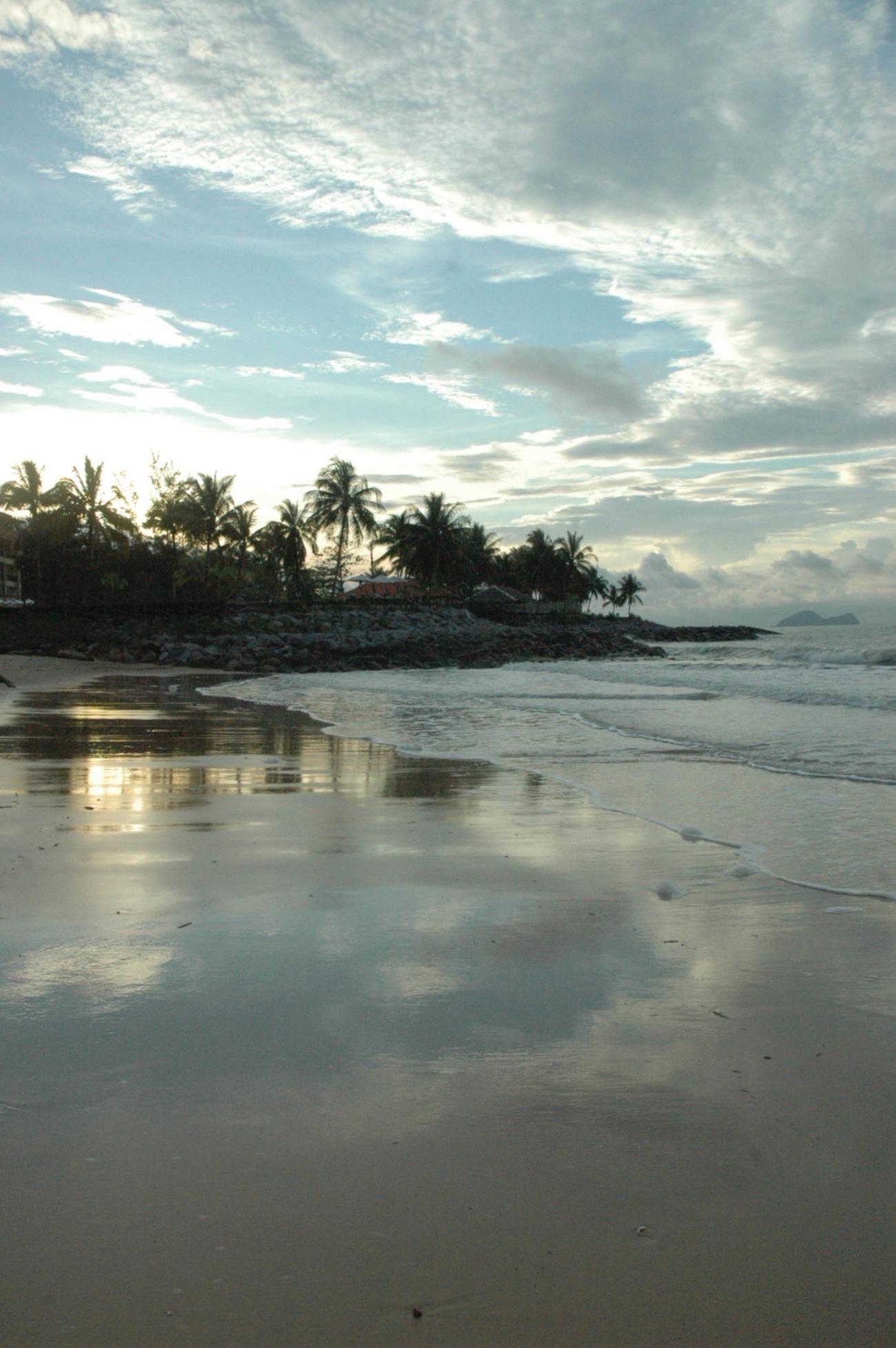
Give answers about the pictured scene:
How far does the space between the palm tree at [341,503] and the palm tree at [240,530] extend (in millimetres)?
3749

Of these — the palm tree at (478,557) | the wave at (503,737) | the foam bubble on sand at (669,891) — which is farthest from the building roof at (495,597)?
the foam bubble on sand at (669,891)

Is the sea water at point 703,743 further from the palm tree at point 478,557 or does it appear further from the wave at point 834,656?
the palm tree at point 478,557

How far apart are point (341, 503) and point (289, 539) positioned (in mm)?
3897

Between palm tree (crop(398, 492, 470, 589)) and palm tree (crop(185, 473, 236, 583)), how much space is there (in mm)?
17366

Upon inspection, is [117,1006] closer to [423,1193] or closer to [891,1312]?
[423,1193]

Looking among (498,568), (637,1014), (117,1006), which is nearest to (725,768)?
(637,1014)

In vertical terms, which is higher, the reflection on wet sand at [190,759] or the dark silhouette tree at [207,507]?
the dark silhouette tree at [207,507]

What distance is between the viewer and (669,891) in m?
A: 4.49

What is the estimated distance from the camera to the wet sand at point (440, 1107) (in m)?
1.76

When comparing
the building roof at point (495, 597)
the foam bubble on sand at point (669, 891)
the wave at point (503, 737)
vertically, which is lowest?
the wave at point (503, 737)

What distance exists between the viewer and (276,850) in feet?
17.4

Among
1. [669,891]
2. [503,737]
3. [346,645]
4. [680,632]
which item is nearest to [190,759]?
[503,737]

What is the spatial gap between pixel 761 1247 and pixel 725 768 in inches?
279

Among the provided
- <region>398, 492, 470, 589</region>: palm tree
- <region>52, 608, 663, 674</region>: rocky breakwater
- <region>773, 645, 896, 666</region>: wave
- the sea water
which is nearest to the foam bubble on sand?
the sea water
